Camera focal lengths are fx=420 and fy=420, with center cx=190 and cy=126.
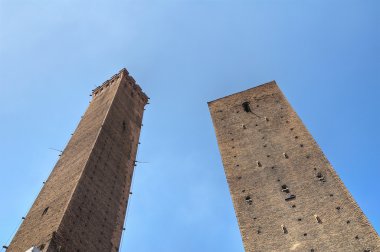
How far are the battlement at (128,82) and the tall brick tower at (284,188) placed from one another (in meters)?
9.85

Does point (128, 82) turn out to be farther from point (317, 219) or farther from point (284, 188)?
point (317, 219)

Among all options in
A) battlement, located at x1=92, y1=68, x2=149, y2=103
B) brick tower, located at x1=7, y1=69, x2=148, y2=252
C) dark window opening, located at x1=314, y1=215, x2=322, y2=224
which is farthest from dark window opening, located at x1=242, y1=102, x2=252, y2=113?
battlement, located at x1=92, y1=68, x2=149, y2=103

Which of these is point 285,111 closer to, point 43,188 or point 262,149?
point 262,149

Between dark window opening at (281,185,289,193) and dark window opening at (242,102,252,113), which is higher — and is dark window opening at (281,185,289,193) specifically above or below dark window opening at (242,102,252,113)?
below

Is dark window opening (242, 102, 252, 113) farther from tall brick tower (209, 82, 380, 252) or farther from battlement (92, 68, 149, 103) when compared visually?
battlement (92, 68, 149, 103)

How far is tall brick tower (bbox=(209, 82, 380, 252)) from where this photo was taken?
994 centimetres

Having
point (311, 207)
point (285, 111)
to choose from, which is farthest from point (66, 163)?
point (311, 207)

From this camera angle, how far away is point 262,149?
523 inches

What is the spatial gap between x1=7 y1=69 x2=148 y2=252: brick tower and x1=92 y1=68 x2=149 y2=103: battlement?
267cm

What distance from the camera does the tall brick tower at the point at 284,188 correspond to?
9.94m

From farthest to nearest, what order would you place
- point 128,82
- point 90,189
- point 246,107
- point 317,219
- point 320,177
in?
point 128,82
point 246,107
point 90,189
point 320,177
point 317,219

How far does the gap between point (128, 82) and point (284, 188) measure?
48.1 feet

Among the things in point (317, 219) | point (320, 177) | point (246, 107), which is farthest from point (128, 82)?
point (317, 219)

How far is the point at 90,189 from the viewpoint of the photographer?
1433 cm
